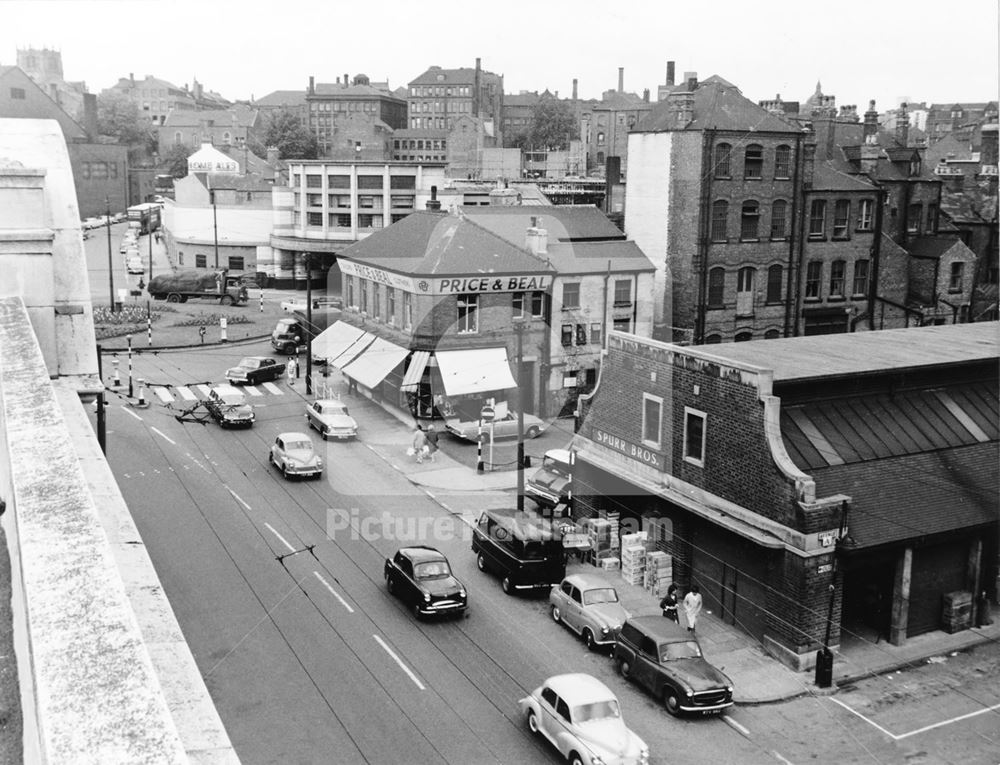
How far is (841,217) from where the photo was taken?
54344 mm

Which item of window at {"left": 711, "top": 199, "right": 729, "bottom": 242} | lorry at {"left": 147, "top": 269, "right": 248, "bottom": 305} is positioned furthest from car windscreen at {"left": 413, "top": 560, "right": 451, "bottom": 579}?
lorry at {"left": 147, "top": 269, "right": 248, "bottom": 305}

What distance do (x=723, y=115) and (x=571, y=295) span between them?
1282 centimetres

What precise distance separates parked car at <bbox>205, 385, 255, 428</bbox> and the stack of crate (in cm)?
2032

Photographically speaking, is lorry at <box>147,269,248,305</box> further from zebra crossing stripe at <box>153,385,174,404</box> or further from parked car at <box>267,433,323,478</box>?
parked car at <box>267,433,323,478</box>

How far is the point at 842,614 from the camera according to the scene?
976 inches

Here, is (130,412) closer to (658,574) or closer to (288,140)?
(658,574)

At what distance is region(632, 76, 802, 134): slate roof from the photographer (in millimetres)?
49594

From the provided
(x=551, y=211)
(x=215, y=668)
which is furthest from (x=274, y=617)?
Answer: (x=551, y=211)

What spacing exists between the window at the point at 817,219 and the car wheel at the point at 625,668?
3731 centimetres

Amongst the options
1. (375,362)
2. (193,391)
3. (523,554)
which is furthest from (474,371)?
(523,554)

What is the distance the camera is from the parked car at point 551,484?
31788mm

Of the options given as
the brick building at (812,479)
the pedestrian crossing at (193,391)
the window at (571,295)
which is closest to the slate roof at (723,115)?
the window at (571,295)

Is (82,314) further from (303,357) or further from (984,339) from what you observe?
(303,357)

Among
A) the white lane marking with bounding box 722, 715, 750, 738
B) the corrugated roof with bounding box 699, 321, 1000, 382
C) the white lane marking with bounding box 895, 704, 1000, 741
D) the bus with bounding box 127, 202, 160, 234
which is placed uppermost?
the bus with bounding box 127, 202, 160, 234
